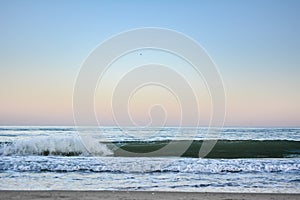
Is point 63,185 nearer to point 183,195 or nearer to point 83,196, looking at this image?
point 83,196

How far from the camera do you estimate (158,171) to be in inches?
675

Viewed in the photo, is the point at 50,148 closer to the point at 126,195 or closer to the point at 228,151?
the point at 228,151

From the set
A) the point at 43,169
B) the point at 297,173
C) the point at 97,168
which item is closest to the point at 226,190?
the point at 297,173

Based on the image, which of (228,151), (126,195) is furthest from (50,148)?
(126,195)

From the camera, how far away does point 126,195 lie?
36.2ft

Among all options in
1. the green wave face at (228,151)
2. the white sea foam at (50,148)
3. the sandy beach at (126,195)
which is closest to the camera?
the sandy beach at (126,195)

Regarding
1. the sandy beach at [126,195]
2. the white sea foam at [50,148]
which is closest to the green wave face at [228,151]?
the white sea foam at [50,148]

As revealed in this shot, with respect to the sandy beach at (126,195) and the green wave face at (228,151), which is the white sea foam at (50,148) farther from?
the sandy beach at (126,195)

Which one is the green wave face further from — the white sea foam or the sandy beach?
the sandy beach

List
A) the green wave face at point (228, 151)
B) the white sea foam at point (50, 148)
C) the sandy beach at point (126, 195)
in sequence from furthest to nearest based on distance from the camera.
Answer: the white sea foam at point (50, 148), the green wave face at point (228, 151), the sandy beach at point (126, 195)

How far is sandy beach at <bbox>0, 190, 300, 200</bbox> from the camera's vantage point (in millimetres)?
10664

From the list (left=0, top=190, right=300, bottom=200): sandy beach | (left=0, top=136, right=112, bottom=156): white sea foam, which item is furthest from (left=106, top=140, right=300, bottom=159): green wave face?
(left=0, top=190, right=300, bottom=200): sandy beach

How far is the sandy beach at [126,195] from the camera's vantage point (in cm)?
1066

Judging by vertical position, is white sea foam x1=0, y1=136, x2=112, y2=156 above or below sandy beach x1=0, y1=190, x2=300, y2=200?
above
